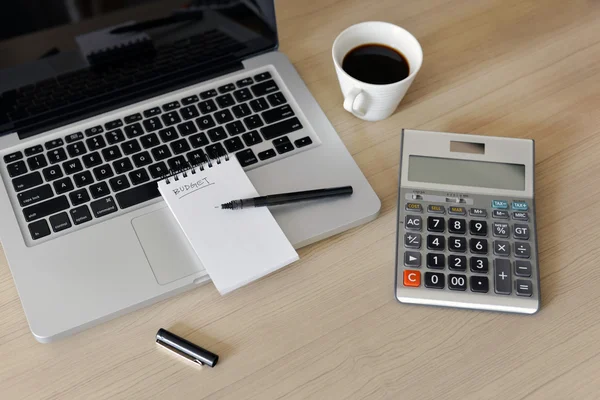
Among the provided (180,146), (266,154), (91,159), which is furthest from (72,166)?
(266,154)

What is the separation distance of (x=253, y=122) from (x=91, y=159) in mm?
198

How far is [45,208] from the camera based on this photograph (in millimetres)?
646

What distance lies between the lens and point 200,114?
72 centimetres

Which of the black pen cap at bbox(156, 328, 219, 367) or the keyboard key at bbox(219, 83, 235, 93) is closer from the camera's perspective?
the black pen cap at bbox(156, 328, 219, 367)

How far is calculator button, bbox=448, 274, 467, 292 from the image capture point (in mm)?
596

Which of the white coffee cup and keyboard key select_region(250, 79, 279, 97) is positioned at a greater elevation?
keyboard key select_region(250, 79, 279, 97)

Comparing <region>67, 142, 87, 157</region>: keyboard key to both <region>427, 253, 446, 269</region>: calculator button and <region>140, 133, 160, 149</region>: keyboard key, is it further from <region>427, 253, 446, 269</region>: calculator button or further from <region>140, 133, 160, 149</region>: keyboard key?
<region>427, 253, 446, 269</region>: calculator button

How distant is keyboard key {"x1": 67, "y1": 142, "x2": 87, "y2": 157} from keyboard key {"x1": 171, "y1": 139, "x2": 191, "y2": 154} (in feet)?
0.35

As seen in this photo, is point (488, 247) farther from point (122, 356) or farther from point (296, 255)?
point (122, 356)

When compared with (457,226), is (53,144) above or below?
above

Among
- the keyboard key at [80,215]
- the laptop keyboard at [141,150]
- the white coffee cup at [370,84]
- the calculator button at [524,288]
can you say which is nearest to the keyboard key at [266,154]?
the laptop keyboard at [141,150]

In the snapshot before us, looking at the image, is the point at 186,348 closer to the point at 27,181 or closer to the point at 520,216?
the point at 27,181

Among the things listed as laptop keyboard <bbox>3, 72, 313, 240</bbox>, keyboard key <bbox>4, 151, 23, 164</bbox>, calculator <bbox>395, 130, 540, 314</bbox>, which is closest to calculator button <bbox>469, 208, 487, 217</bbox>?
calculator <bbox>395, 130, 540, 314</bbox>

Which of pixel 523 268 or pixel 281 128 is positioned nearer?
pixel 523 268
